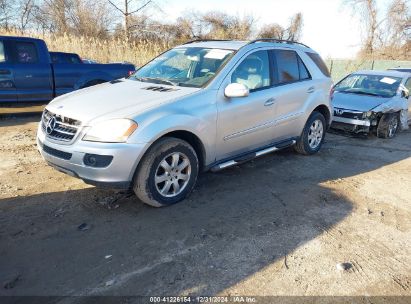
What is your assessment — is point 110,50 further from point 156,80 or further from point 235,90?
point 235,90

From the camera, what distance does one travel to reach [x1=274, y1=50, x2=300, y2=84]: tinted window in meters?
5.65

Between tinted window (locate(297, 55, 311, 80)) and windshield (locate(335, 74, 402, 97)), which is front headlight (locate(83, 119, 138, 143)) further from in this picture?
windshield (locate(335, 74, 402, 97))

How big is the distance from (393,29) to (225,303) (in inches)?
1468

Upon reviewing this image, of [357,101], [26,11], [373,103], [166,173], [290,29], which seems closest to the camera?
[166,173]

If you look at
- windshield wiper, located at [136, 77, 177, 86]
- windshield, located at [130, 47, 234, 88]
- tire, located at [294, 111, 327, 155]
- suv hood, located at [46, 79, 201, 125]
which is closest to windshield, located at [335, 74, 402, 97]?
tire, located at [294, 111, 327, 155]

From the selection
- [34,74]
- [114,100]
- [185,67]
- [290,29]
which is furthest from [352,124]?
[290,29]

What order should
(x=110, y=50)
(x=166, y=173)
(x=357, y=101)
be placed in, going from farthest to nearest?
(x=110, y=50), (x=357, y=101), (x=166, y=173)

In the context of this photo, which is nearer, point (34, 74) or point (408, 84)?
point (34, 74)

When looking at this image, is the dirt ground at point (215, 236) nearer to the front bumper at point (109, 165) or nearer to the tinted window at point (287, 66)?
the front bumper at point (109, 165)

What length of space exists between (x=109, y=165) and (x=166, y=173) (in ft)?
2.27

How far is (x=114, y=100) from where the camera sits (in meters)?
4.31

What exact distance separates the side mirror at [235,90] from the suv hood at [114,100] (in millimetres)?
357

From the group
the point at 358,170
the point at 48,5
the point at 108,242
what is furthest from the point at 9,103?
the point at 48,5

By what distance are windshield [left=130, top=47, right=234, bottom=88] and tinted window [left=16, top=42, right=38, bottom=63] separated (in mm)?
4689
